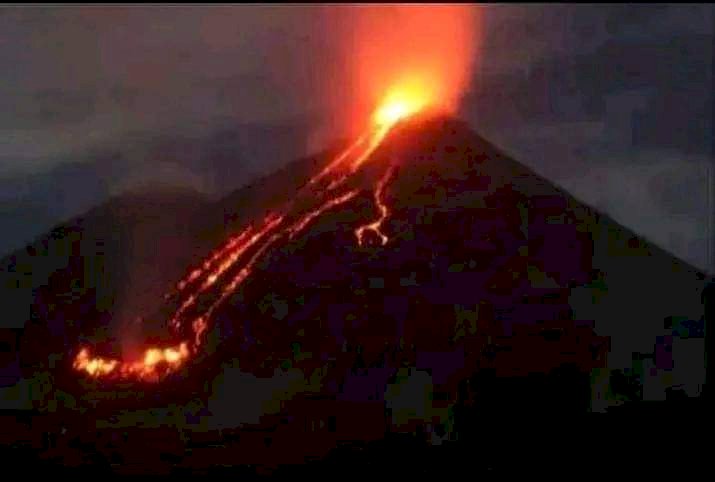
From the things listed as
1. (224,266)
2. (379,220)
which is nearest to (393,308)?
(379,220)

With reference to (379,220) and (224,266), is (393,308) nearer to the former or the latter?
(379,220)

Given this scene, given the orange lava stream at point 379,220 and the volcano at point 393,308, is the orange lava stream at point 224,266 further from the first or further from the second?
the orange lava stream at point 379,220

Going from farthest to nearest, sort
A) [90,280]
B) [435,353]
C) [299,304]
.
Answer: [90,280], [299,304], [435,353]

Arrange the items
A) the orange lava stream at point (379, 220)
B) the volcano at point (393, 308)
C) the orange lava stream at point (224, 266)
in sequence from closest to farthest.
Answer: the volcano at point (393, 308)
the orange lava stream at point (224, 266)
the orange lava stream at point (379, 220)

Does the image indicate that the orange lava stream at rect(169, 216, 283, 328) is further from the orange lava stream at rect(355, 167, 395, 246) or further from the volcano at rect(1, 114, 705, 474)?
the orange lava stream at rect(355, 167, 395, 246)

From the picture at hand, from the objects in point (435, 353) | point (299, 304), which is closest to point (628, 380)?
point (435, 353)

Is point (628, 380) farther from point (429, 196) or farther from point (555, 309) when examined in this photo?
point (429, 196)
